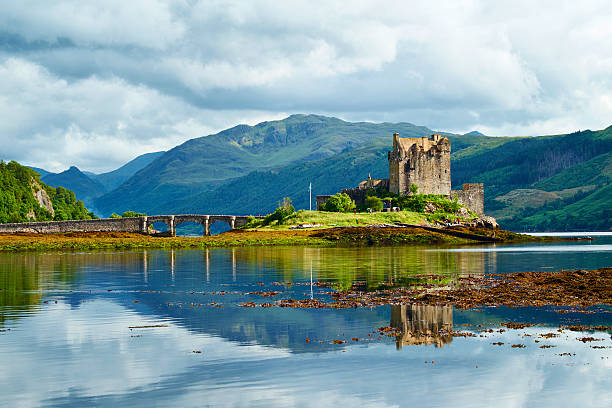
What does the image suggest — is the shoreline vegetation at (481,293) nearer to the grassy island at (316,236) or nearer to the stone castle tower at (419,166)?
the grassy island at (316,236)

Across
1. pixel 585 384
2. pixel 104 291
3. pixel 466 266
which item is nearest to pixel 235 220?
pixel 466 266

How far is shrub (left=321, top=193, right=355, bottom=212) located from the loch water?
349ft

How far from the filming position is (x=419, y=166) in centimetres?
15425

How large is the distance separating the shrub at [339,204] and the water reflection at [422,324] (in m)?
114

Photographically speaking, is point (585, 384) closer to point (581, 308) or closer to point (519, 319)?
point (519, 319)

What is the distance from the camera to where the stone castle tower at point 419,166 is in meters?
153

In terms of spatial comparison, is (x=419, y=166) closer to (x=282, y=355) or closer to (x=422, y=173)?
(x=422, y=173)

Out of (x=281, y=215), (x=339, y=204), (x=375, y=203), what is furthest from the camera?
(x=375, y=203)

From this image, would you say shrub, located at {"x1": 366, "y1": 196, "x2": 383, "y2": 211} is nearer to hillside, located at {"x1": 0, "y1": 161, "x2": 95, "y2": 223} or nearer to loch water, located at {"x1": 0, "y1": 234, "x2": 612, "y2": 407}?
hillside, located at {"x1": 0, "y1": 161, "x2": 95, "y2": 223}

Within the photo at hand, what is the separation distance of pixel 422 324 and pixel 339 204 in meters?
119

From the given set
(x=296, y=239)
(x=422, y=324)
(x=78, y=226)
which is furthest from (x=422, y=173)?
(x=422, y=324)

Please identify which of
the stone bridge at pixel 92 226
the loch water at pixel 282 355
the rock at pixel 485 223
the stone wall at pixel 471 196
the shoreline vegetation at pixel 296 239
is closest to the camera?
the loch water at pixel 282 355

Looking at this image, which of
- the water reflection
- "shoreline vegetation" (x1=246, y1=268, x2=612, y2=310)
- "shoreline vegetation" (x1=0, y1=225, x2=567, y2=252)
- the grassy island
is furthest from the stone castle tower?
the water reflection

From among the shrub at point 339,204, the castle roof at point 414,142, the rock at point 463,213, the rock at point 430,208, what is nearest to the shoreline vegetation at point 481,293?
the shrub at point 339,204
